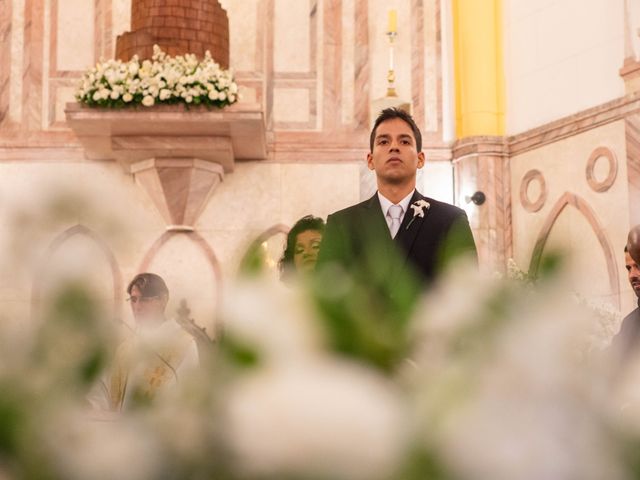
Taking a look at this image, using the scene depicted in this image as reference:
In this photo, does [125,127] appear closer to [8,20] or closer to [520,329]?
[8,20]

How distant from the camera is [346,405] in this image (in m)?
0.45

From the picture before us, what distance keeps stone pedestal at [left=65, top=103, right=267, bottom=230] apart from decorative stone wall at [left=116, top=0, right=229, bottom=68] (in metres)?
0.55

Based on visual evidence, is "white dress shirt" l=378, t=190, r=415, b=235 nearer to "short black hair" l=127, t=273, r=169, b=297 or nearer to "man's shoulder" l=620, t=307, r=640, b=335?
"short black hair" l=127, t=273, r=169, b=297

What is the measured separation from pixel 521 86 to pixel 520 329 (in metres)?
8.60

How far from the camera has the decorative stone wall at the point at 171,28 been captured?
8.08 metres

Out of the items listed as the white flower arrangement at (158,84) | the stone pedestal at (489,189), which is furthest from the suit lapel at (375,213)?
the stone pedestal at (489,189)

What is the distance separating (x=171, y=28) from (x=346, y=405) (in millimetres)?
7940

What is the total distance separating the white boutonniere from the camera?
3053 millimetres

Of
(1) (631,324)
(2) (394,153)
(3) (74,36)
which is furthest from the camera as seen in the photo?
(3) (74,36)

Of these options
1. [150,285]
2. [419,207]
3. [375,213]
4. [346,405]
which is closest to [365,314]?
[346,405]

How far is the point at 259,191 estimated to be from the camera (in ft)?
29.6

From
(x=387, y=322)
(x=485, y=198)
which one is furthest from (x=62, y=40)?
(x=387, y=322)

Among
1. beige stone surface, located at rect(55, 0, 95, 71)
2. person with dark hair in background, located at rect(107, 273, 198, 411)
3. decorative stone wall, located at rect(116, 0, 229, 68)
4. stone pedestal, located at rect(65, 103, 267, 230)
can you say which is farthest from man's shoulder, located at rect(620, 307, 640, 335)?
beige stone surface, located at rect(55, 0, 95, 71)

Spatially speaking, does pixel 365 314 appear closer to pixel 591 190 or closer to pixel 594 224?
pixel 594 224
